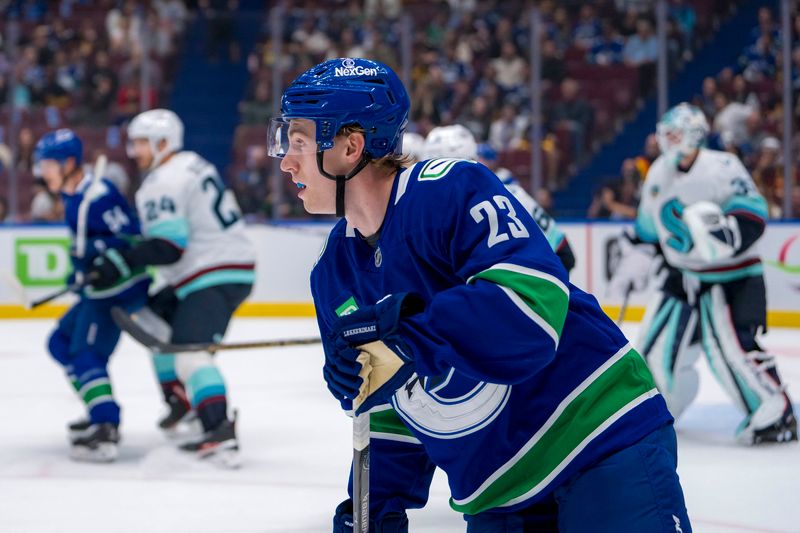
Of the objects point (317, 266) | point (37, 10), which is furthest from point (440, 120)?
point (317, 266)

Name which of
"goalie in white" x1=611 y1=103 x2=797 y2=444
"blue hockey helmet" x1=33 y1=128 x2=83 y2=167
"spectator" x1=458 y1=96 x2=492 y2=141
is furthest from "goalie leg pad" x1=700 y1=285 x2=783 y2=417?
"spectator" x1=458 y1=96 x2=492 y2=141

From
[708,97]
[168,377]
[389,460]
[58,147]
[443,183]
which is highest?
[443,183]

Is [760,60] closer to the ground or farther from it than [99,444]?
farther from it

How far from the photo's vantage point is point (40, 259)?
29.0 feet

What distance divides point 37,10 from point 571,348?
11.4 metres

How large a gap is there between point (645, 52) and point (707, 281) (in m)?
4.73

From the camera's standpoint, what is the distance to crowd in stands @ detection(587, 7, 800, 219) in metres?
8.14

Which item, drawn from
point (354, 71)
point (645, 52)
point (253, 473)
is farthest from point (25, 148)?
point (354, 71)

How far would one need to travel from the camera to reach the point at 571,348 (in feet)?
5.06

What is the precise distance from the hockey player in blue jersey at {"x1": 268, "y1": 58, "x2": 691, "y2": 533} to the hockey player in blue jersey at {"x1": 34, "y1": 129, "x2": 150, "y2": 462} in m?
2.90

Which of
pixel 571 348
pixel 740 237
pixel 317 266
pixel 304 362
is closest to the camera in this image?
pixel 571 348

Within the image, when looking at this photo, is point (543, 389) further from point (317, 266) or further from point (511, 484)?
point (317, 266)

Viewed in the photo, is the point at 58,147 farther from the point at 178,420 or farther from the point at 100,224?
the point at 178,420

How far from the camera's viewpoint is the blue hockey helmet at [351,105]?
1546mm
